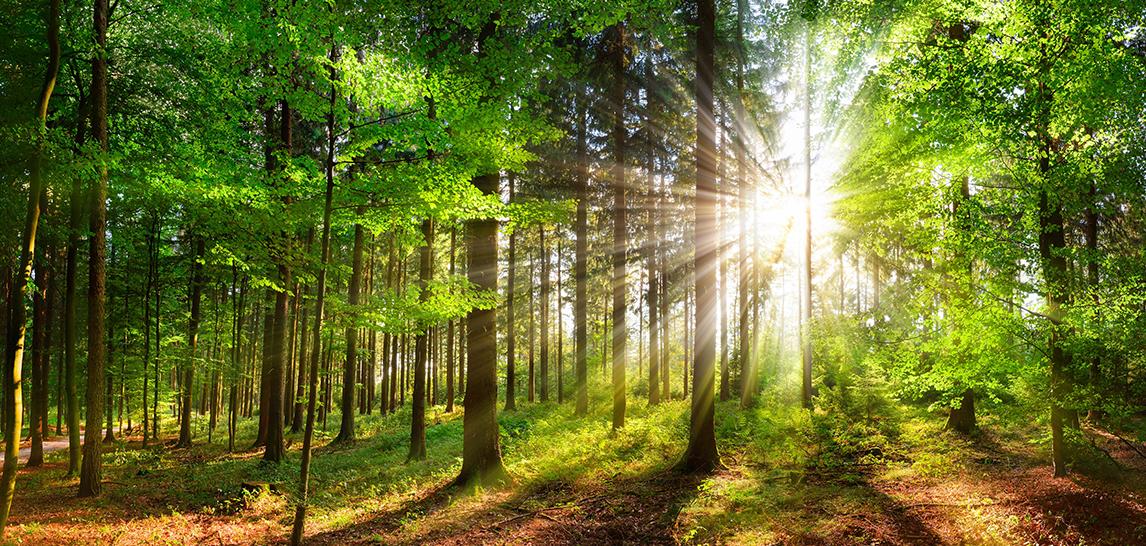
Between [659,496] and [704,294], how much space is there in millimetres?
4031

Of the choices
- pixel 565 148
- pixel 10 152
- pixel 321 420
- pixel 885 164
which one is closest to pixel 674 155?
pixel 565 148

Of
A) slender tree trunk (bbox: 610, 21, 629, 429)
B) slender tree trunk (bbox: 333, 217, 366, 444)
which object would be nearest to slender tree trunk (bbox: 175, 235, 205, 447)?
slender tree trunk (bbox: 333, 217, 366, 444)

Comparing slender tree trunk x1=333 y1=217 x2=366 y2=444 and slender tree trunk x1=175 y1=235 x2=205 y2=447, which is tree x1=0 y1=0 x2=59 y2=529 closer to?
slender tree trunk x1=175 y1=235 x2=205 y2=447

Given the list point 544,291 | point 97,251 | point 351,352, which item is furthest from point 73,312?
point 544,291

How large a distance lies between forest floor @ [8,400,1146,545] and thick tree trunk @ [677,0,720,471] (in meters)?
0.60

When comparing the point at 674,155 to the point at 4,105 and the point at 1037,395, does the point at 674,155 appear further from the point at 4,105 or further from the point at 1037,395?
the point at 4,105

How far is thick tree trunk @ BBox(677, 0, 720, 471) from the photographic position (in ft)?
33.4

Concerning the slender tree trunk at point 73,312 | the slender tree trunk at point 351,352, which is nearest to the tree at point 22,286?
the slender tree trunk at point 73,312

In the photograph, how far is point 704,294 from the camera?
10.6m

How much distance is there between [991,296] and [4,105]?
1808cm

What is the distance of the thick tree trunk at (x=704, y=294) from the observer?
10.2 meters

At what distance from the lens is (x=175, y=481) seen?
11969 millimetres

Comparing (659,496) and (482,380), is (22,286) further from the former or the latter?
(659,496)

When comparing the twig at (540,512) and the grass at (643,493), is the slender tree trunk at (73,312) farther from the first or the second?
the twig at (540,512)
